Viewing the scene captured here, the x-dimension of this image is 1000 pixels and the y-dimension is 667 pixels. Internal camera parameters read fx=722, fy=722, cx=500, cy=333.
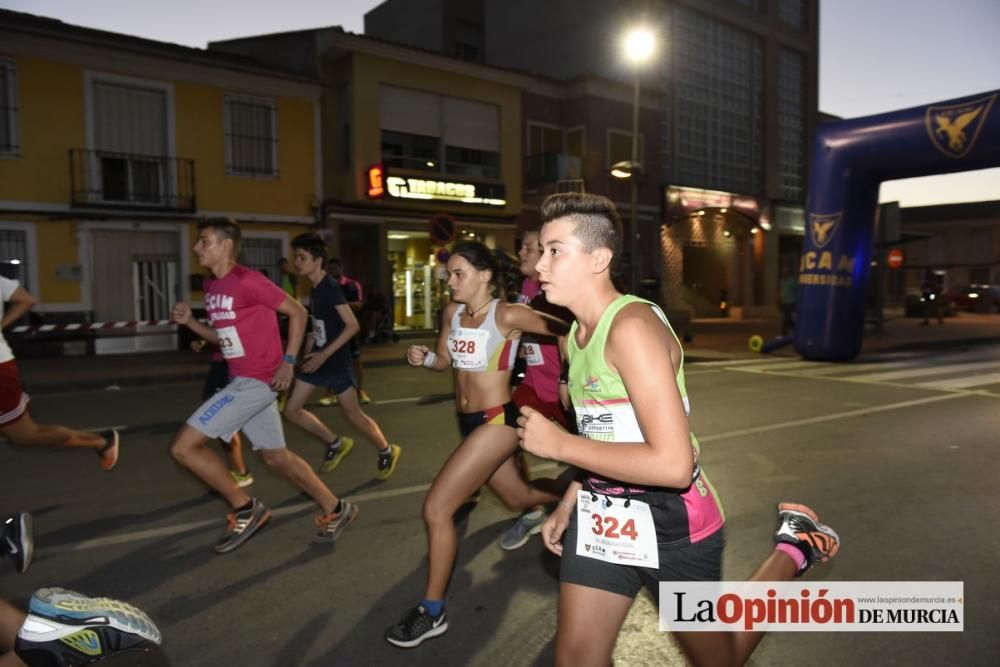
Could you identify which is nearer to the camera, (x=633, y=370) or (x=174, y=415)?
(x=633, y=370)

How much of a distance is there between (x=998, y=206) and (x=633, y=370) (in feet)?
183

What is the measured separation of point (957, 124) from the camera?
37.4 ft

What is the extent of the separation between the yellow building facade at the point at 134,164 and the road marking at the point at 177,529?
42.0ft

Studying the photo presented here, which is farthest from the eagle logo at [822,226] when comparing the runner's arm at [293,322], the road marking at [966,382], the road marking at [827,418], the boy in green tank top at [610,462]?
the boy in green tank top at [610,462]

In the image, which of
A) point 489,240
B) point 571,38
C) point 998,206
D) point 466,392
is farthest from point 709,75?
point 998,206

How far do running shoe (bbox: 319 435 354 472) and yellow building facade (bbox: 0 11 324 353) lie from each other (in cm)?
1196

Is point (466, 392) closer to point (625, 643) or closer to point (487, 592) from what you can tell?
point (487, 592)

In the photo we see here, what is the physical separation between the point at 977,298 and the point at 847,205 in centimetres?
2620

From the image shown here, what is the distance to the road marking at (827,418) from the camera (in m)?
7.39

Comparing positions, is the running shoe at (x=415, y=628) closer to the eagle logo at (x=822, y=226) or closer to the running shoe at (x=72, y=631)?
the running shoe at (x=72, y=631)

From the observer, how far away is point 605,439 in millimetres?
2109

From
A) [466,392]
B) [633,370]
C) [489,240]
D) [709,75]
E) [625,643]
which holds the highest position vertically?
[709,75]

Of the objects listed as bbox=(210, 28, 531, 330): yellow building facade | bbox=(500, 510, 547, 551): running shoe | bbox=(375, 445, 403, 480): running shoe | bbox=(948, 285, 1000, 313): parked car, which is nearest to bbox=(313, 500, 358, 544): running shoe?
bbox=(500, 510, 547, 551): running shoe

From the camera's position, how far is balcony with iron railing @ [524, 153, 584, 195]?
74.5ft
